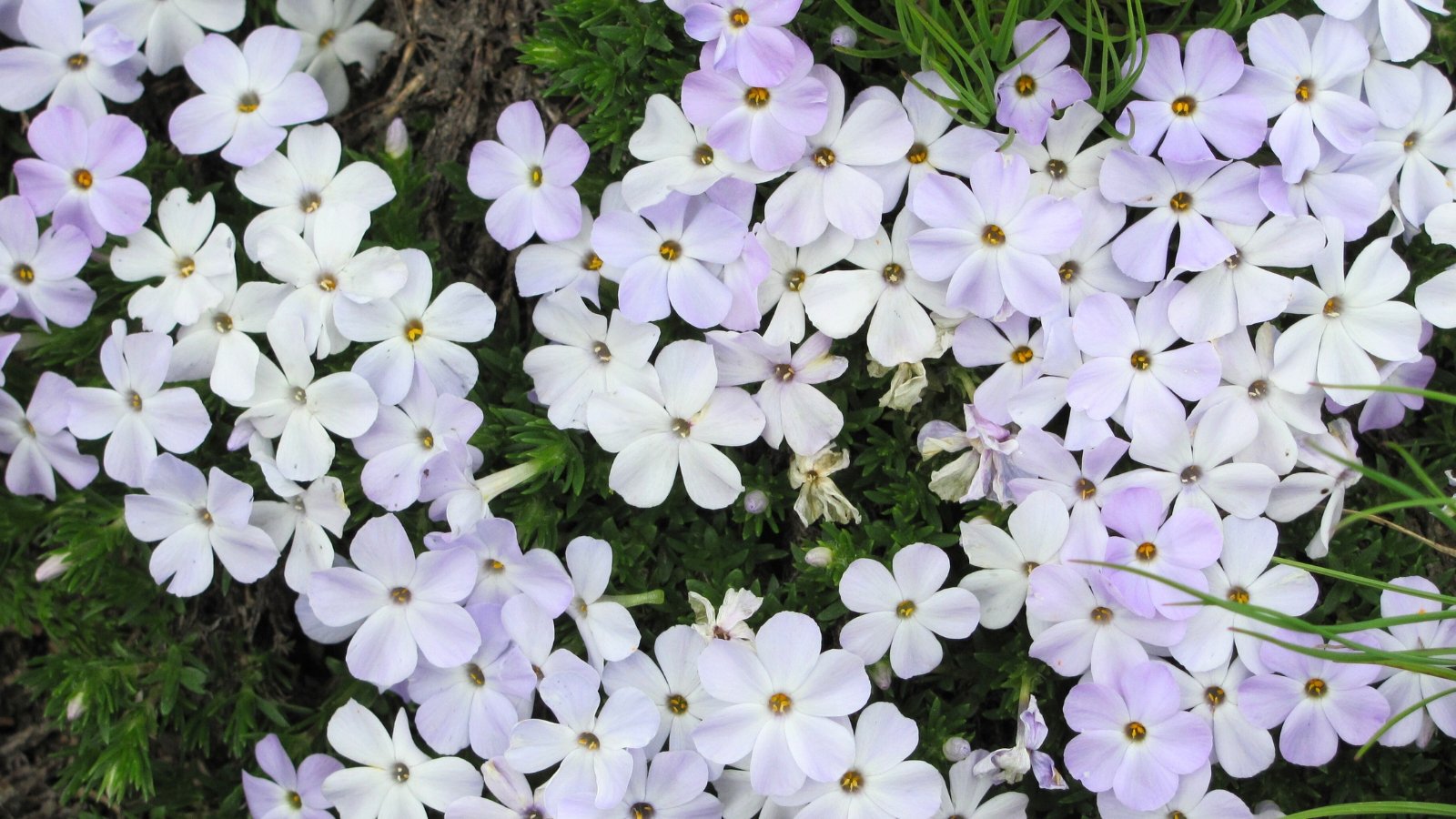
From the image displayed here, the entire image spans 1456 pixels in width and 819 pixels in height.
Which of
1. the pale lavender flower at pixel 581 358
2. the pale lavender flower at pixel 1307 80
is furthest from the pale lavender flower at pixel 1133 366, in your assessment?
the pale lavender flower at pixel 581 358

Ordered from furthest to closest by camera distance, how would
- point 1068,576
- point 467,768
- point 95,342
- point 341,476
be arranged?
point 95,342 < point 341,476 < point 467,768 < point 1068,576

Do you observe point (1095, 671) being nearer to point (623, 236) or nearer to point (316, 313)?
point (623, 236)

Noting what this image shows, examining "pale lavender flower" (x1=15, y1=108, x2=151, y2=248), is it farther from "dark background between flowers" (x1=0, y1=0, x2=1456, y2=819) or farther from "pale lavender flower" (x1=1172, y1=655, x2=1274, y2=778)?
"pale lavender flower" (x1=1172, y1=655, x2=1274, y2=778)

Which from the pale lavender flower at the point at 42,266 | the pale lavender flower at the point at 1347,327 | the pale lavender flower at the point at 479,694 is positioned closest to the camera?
the pale lavender flower at the point at 1347,327

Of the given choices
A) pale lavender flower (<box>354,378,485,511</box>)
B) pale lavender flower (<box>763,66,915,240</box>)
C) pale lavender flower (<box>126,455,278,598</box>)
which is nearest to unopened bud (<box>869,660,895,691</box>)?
pale lavender flower (<box>763,66,915,240</box>)

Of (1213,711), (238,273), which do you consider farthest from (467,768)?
(1213,711)

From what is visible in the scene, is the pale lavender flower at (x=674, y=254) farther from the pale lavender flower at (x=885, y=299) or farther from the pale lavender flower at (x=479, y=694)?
the pale lavender flower at (x=479, y=694)

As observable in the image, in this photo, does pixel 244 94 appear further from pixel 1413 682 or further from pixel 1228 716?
pixel 1413 682
